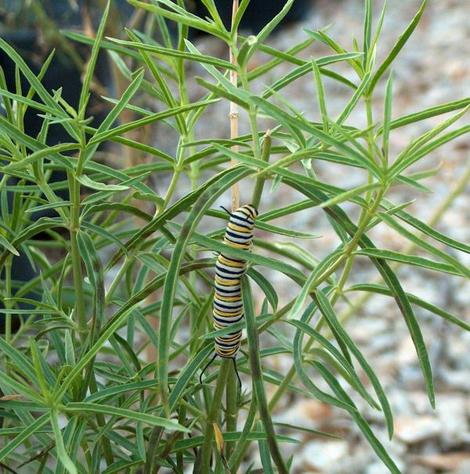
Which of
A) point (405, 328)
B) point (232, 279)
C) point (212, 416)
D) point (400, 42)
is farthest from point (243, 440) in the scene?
point (405, 328)

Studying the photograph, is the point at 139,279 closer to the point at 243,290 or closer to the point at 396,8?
the point at 243,290

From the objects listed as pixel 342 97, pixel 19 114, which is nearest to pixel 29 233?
pixel 19 114

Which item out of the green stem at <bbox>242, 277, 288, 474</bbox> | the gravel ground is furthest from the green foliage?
the gravel ground

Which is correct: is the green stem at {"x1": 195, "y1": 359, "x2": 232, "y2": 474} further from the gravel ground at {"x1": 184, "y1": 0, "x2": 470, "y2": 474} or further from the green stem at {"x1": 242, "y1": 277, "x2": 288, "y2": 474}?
the gravel ground at {"x1": 184, "y1": 0, "x2": 470, "y2": 474}

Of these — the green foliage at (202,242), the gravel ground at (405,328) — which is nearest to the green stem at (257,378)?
the green foliage at (202,242)

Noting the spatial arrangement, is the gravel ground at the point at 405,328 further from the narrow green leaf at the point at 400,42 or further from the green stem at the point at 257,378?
the green stem at the point at 257,378

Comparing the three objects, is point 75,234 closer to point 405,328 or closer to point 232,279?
point 232,279

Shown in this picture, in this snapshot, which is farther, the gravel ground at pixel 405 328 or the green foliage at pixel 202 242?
the gravel ground at pixel 405 328
